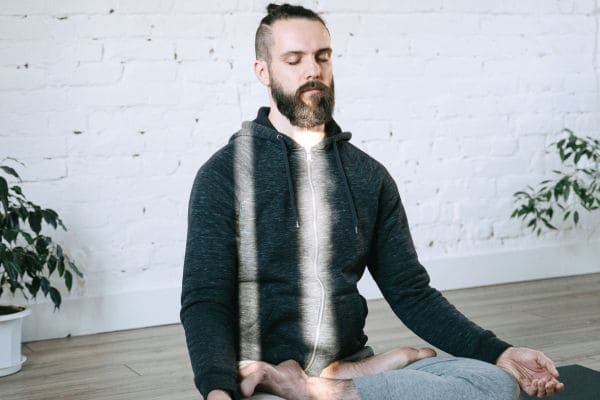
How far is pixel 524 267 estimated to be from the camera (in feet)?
14.0

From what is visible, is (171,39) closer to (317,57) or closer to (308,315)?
(317,57)

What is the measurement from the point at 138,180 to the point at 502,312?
160 cm

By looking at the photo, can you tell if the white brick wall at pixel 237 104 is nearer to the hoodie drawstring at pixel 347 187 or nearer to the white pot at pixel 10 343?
the white pot at pixel 10 343

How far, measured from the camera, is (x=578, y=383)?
2.47 m

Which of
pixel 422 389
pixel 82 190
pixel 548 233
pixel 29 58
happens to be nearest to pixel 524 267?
pixel 548 233

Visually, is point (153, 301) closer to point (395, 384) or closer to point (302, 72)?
point (302, 72)

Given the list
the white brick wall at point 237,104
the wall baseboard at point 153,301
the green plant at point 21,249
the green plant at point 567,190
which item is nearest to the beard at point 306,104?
the green plant at point 21,249

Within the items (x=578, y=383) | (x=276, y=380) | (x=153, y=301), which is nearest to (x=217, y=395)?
(x=276, y=380)

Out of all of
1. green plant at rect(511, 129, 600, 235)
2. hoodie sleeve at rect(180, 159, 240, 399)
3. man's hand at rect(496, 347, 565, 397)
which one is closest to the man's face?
hoodie sleeve at rect(180, 159, 240, 399)

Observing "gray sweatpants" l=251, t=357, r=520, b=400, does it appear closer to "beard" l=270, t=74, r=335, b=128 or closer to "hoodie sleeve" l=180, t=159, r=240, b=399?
"hoodie sleeve" l=180, t=159, r=240, b=399

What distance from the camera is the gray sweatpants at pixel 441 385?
1.59m

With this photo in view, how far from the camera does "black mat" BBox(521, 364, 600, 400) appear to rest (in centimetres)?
238

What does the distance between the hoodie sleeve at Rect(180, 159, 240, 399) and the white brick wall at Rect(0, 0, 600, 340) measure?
1763 millimetres

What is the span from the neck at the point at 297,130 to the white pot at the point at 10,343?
4.73ft
